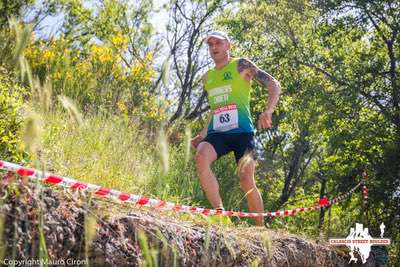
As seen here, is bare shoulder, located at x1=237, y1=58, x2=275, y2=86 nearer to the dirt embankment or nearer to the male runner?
the male runner

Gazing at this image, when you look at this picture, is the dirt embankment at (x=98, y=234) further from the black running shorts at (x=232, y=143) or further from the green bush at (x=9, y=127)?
the black running shorts at (x=232, y=143)

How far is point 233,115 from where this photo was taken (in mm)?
5156

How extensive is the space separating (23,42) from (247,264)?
216cm

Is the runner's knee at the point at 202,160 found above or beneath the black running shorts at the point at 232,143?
beneath

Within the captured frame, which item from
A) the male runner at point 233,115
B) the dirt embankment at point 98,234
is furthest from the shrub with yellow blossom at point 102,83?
the dirt embankment at point 98,234

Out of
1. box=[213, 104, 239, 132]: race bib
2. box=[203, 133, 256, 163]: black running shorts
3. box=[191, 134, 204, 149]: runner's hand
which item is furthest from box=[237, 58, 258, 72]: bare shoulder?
box=[191, 134, 204, 149]: runner's hand

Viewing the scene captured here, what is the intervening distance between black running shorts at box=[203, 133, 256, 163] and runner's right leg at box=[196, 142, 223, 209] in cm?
8

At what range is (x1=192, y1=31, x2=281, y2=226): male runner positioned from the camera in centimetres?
512

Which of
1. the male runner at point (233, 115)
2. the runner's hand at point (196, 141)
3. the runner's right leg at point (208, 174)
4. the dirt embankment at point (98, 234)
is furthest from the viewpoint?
the runner's hand at point (196, 141)

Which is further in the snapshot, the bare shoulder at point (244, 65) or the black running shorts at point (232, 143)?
the bare shoulder at point (244, 65)

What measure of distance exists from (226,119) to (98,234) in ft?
9.31

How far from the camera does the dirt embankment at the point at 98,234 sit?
6.87 ft

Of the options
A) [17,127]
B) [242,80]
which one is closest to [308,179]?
[242,80]

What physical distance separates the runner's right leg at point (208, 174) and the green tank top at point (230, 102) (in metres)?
0.26
